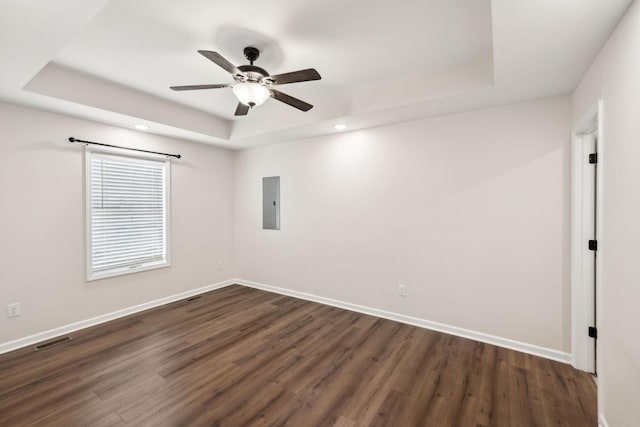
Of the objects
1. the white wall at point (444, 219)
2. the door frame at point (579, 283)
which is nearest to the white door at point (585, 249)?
the door frame at point (579, 283)

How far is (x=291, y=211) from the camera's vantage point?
14.4ft

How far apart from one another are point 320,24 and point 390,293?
2.91 meters

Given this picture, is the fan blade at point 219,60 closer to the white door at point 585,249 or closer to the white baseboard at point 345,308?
the white door at point 585,249

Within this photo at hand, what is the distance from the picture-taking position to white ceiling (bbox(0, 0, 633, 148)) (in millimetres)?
1633

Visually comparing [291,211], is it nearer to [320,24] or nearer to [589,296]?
[320,24]

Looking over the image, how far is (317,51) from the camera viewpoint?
243cm

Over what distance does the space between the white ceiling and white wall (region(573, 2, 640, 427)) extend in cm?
25

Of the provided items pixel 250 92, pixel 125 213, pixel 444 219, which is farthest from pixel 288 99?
pixel 125 213

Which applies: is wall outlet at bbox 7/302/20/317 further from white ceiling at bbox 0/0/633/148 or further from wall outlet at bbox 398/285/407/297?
wall outlet at bbox 398/285/407/297

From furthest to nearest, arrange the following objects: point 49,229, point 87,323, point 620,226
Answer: point 87,323
point 49,229
point 620,226

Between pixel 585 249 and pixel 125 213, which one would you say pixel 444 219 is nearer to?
pixel 585 249

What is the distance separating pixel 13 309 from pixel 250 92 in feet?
10.4

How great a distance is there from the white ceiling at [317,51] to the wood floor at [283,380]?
2.39 m

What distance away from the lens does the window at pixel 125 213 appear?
3369 mm
